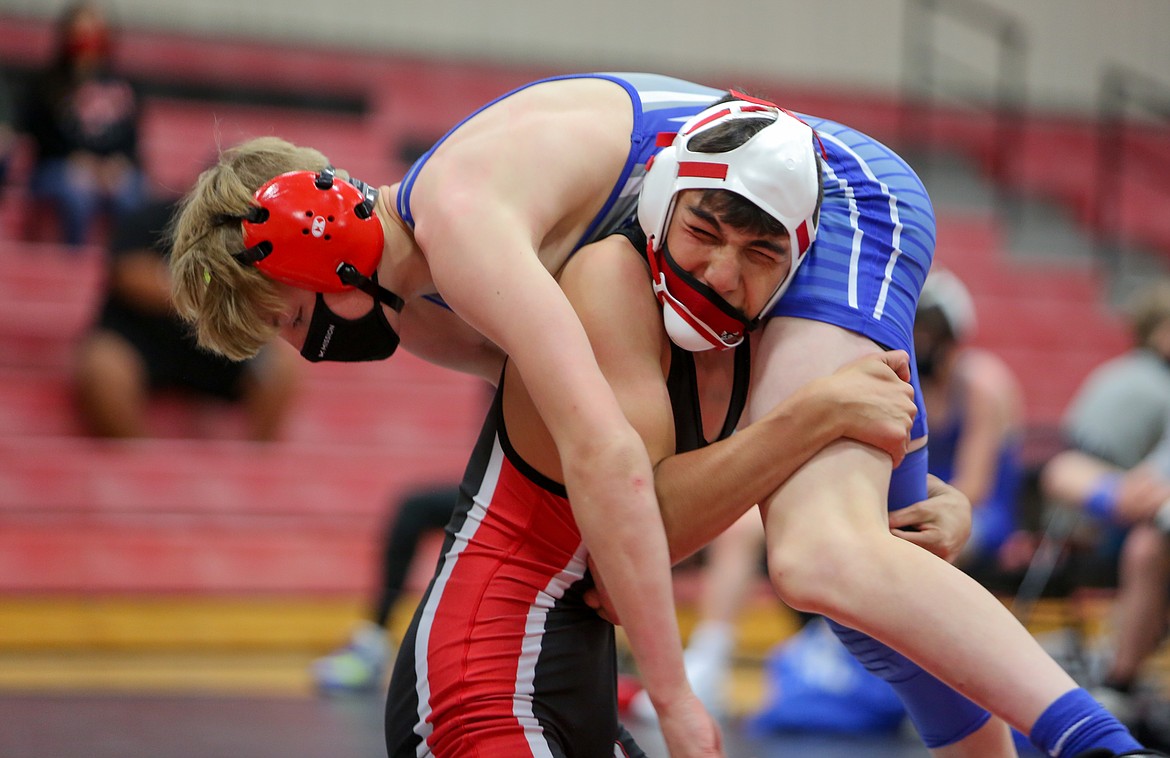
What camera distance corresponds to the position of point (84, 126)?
755 cm

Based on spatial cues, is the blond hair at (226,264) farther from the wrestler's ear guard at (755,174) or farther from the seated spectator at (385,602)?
the seated spectator at (385,602)

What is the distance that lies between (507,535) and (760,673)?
12.8 ft

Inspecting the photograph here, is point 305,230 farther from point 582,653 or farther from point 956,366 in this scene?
point 956,366

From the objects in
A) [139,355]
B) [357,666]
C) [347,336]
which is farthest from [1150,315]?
[139,355]

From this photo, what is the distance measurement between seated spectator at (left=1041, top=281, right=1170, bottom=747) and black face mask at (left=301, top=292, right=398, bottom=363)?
2.97 m

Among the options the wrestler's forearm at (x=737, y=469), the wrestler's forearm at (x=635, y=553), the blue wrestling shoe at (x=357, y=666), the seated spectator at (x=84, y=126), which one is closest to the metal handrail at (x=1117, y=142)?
the seated spectator at (x=84, y=126)

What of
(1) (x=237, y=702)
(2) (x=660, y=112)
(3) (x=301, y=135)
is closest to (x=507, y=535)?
(2) (x=660, y=112)

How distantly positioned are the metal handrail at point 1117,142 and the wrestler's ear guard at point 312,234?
931 centimetres

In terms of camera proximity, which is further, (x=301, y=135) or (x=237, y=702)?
(x=301, y=135)

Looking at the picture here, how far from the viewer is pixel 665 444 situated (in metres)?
2.22

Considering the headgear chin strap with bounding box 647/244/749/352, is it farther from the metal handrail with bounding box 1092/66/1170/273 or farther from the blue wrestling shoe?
the metal handrail with bounding box 1092/66/1170/273

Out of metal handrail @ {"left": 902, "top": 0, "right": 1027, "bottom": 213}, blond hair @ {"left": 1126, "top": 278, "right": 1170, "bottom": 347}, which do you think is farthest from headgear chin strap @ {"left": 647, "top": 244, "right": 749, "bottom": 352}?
metal handrail @ {"left": 902, "top": 0, "right": 1027, "bottom": 213}

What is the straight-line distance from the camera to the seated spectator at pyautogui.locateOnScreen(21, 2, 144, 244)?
7535mm

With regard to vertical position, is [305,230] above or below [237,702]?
above
